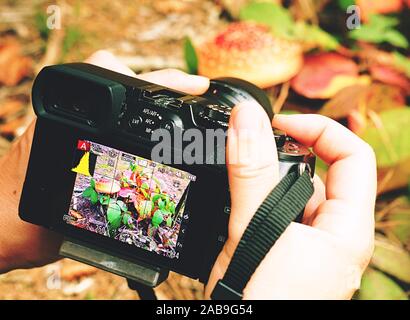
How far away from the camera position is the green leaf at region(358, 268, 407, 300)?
94 cm

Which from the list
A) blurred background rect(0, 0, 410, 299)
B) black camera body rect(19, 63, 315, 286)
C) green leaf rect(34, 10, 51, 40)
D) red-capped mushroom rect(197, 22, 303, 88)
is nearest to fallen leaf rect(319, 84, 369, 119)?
blurred background rect(0, 0, 410, 299)

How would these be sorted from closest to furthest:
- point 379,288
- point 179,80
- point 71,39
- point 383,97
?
point 179,80 → point 379,288 → point 383,97 → point 71,39

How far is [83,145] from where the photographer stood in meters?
0.63

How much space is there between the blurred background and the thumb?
1.55ft

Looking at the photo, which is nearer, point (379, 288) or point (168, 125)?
point (168, 125)

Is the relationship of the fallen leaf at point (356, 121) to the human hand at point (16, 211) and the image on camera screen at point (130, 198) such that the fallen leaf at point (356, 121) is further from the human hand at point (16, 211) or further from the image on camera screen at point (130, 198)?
the image on camera screen at point (130, 198)

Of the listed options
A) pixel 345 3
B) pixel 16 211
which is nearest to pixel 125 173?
pixel 16 211

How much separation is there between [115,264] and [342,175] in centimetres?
27

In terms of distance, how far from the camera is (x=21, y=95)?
133 centimetres

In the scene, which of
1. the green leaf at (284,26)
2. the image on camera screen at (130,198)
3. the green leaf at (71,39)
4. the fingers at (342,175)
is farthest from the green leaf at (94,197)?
the green leaf at (71,39)

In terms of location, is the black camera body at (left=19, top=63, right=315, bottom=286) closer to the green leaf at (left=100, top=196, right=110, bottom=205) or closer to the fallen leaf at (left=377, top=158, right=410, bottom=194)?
the green leaf at (left=100, top=196, right=110, bottom=205)

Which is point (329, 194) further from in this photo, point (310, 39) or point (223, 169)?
point (310, 39)

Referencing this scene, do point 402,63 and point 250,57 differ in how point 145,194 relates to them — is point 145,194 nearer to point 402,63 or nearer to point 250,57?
point 250,57
